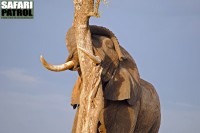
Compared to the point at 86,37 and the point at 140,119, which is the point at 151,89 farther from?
the point at 86,37

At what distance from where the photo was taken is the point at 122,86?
11.8 m

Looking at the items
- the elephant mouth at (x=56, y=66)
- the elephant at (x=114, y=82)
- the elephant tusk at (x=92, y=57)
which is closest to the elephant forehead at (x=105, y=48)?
the elephant at (x=114, y=82)

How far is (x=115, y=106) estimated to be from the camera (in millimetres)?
12000

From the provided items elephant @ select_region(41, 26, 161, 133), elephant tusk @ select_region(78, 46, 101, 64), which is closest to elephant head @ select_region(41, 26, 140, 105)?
elephant @ select_region(41, 26, 161, 133)

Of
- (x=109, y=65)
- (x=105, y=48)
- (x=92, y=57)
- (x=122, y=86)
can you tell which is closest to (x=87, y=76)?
(x=92, y=57)

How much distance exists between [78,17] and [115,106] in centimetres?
161

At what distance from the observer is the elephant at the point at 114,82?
11.5 metres

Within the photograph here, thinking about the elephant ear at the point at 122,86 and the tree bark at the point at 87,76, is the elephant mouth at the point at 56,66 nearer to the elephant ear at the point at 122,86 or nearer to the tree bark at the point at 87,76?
the tree bark at the point at 87,76

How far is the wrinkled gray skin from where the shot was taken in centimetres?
1162

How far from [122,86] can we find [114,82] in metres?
0.15

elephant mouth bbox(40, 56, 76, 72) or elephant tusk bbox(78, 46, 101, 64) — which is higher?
elephant tusk bbox(78, 46, 101, 64)

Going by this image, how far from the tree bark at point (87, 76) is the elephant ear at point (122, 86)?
16.5 inches

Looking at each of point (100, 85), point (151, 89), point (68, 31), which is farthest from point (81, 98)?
point (151, 89)

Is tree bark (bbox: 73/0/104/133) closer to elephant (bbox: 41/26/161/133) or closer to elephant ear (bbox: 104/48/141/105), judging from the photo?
elephant (bbox: 41/26/161/133)
